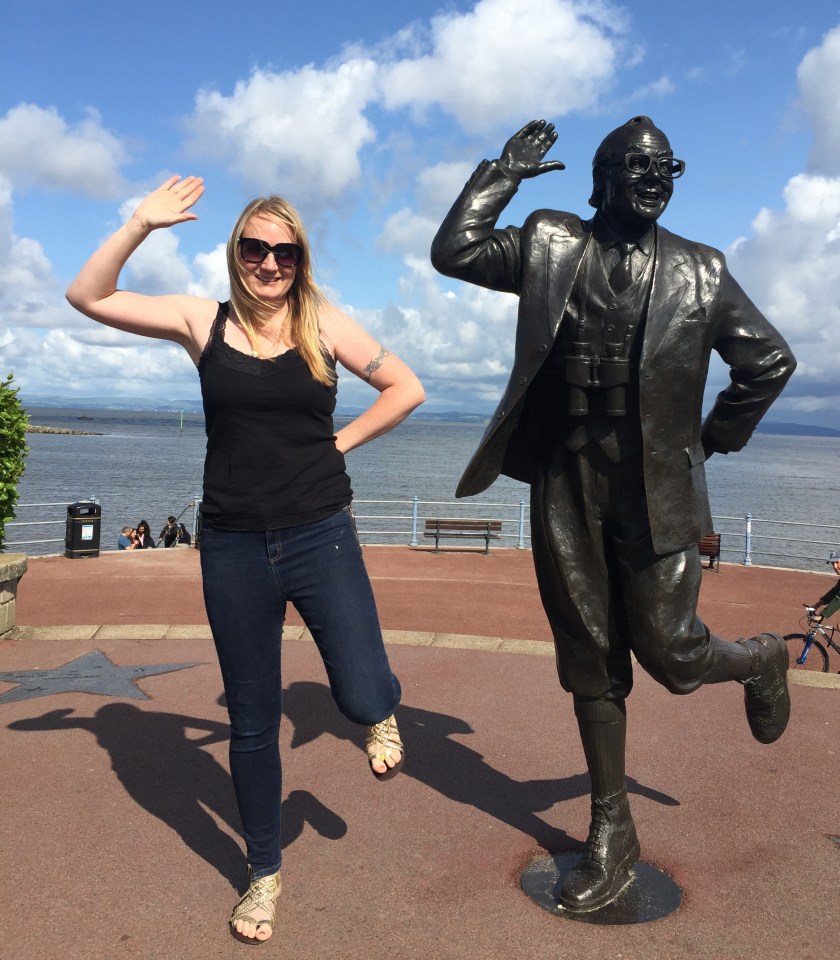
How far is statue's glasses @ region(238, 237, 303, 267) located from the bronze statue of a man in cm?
53

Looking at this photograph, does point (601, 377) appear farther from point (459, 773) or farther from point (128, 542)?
point (128, 542)

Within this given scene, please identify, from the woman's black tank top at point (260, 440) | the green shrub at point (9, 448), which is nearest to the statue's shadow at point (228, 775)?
the woman's black tank top at point (260, 440)

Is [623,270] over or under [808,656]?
over

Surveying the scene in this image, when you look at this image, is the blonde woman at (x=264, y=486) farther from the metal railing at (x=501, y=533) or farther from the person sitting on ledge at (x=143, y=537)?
the metal railing at (x=501, y=533)

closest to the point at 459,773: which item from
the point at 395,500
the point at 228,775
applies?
the point at 228,775

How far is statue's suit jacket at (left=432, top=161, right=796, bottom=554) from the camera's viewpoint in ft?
9.95

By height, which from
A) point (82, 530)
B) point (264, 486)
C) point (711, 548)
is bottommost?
point (82, 530)

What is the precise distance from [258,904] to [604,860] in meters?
1.20

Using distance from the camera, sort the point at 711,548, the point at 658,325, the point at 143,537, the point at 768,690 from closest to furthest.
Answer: the point at 658,325
the point at 768,690
the point at 711,548
the point at 143,537

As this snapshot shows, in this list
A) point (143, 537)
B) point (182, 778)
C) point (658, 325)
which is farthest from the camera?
point (143, 537)

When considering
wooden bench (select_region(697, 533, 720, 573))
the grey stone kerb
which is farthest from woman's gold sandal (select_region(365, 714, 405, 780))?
wooden bench (select_region(697, 533, 720, 573))

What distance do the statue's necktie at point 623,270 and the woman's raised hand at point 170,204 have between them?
4.49ft

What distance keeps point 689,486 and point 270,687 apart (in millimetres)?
1527

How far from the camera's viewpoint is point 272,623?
290cm
